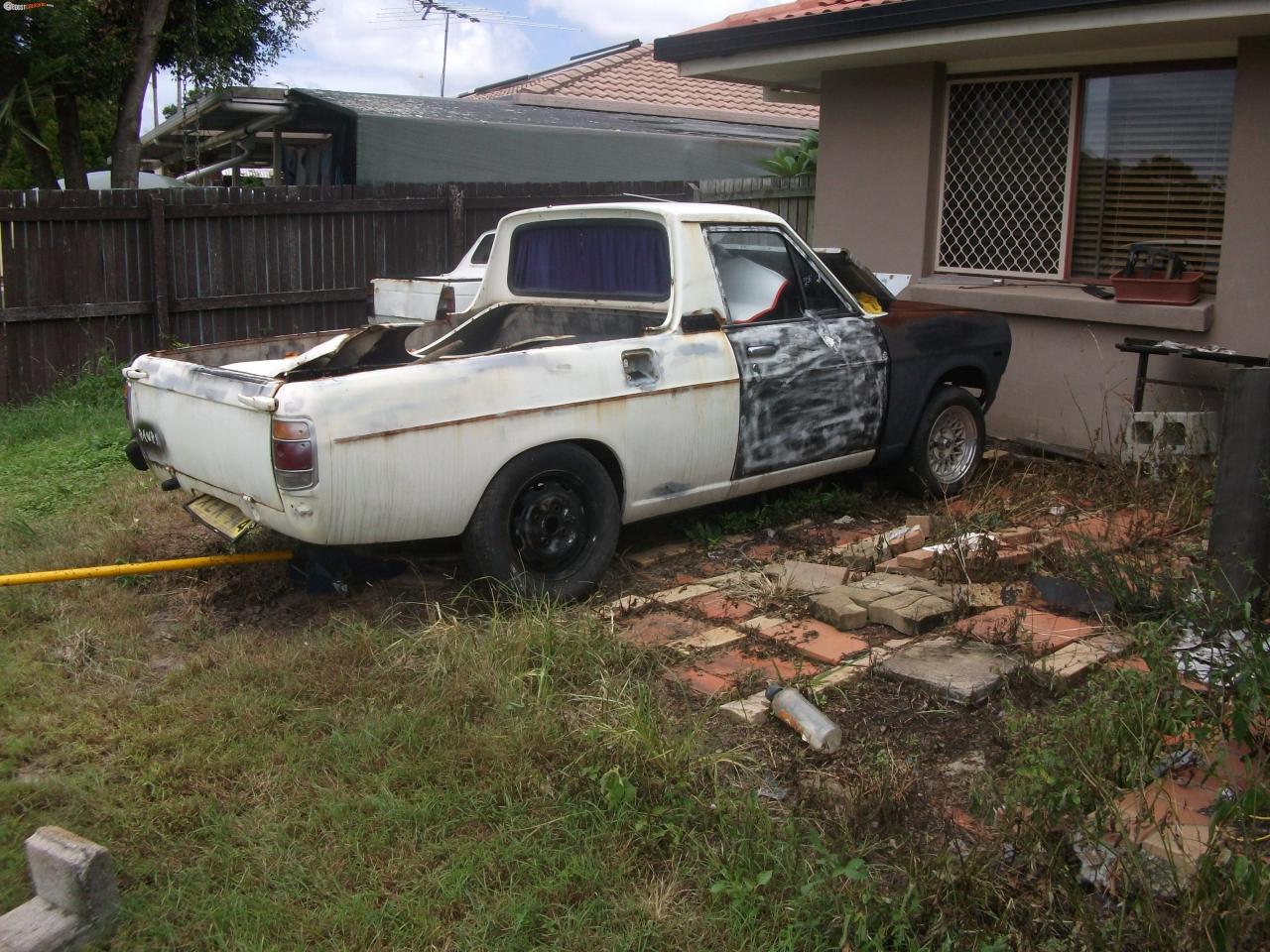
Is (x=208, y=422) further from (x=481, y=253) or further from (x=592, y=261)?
(x=481, y=253)

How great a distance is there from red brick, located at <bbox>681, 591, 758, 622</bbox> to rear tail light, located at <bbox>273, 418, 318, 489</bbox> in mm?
1725

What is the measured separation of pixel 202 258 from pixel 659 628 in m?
7.42

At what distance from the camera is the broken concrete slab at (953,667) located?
418 centimetres

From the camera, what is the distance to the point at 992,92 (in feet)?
28.8

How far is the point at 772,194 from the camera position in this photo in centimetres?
1394

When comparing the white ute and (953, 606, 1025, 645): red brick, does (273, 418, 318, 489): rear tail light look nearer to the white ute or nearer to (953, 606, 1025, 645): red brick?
(953, 606, 1025, 645): red brick

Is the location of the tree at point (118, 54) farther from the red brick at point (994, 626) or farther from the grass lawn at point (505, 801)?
the red brick at point (994, 626)

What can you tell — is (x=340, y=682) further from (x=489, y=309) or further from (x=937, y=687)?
(x=489, y=309)

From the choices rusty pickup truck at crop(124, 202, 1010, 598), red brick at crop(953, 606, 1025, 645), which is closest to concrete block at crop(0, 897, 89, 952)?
rusty pickup truck at crop(124, 202, 1010, 598)

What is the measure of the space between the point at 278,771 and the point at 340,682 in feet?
1.93

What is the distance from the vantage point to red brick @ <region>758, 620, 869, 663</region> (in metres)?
4.68

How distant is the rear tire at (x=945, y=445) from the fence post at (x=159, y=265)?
265 inches

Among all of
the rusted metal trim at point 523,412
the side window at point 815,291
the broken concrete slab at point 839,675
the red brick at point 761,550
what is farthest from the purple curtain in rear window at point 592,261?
the broken concrete slab at point 839,675

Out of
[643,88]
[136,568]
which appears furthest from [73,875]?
[643,88]
